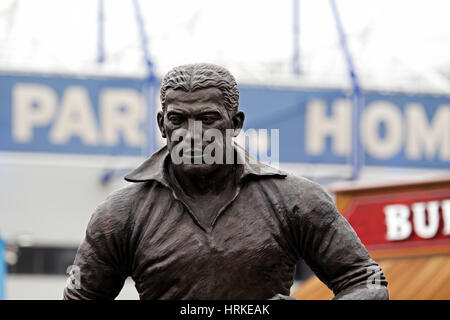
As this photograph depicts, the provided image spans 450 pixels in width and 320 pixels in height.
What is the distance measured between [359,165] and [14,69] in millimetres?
8143

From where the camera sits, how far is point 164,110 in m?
4.57

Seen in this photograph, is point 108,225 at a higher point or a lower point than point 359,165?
higher

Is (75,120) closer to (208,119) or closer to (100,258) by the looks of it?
→ (100,258)

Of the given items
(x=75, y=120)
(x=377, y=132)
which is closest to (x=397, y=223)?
(x=75, y=120)

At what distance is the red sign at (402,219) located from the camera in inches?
619

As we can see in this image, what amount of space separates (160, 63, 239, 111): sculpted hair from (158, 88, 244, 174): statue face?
0.02 m

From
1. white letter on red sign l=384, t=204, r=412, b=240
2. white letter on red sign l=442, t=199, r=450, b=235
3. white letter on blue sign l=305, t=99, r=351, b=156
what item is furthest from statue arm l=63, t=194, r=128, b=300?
white letter on blue sign l=305, t=99, r=351, b=156

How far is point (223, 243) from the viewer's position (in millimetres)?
4523
